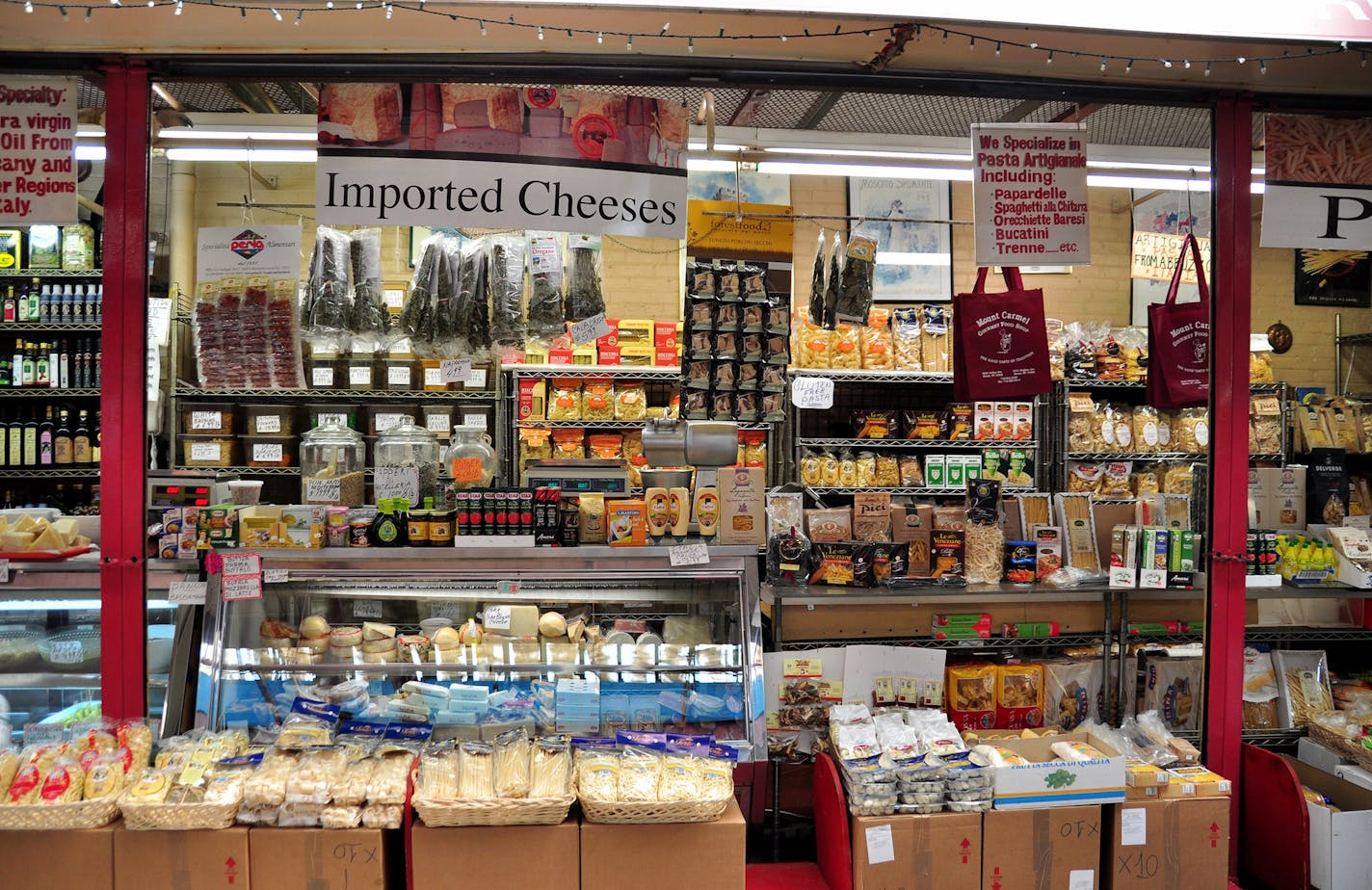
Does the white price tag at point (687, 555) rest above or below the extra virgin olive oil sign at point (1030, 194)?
below

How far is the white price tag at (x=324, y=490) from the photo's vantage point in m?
3.94

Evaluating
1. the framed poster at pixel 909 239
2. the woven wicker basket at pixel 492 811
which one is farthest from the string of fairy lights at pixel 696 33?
the framed poster at pixel 909 239

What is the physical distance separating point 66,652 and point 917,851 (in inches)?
127

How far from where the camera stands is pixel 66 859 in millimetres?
2676

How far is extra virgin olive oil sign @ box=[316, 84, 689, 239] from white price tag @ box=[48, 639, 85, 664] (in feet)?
6.31

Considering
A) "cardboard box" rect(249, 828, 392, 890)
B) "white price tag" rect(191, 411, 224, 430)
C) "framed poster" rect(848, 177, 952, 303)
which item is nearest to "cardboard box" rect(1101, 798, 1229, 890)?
"cardboard box" rect(249, 828, 392, 890)

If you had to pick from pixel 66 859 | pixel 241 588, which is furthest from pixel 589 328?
pixel 66 859

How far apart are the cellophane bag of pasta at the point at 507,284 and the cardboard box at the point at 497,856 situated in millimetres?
2011

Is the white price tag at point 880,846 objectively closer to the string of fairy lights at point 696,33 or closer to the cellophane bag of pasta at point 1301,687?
the cellophane bag of pasta at point 1301,687

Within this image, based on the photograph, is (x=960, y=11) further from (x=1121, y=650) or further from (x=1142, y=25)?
(x=1121, y=650)

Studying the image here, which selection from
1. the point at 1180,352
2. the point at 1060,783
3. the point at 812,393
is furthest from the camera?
the point at 812,393

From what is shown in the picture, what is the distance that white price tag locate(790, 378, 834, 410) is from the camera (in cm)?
666

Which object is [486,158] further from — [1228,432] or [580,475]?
[1228,432]

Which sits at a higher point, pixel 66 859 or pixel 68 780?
pixel 68 780
